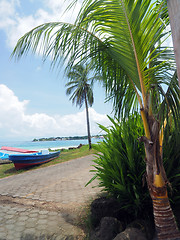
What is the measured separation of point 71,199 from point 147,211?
234 cm

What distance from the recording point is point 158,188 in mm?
2139

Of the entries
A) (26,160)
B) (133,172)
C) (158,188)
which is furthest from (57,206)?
(26,160)

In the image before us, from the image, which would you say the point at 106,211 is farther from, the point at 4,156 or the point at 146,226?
the point at 4,156

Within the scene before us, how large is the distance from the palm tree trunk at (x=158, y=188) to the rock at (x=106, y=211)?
0.97 m

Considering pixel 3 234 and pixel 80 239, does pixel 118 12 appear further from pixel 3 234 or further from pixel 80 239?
pixel 3 234

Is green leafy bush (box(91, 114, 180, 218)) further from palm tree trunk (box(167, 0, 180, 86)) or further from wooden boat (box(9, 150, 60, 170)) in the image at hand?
wooden boat (box(9, 150, 60, 170))

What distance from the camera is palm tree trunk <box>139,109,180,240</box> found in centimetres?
215

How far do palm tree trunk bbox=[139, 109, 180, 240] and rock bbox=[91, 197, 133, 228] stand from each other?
973mm

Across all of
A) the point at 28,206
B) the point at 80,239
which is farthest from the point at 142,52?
the point at 28,206

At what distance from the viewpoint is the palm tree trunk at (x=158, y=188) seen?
2.15m

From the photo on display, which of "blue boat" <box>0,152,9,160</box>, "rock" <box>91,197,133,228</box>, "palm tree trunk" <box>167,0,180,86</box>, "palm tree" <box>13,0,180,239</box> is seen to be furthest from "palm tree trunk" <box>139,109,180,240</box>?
"blue boat" <box>0,152,9,160</box>

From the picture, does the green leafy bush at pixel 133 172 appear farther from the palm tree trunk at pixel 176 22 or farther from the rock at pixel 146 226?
the palm tree trunk at pixel 176 22

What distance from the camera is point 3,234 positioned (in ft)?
9.87

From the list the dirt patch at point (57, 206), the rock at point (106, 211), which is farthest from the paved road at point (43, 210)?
the rock at point (106, 211)
